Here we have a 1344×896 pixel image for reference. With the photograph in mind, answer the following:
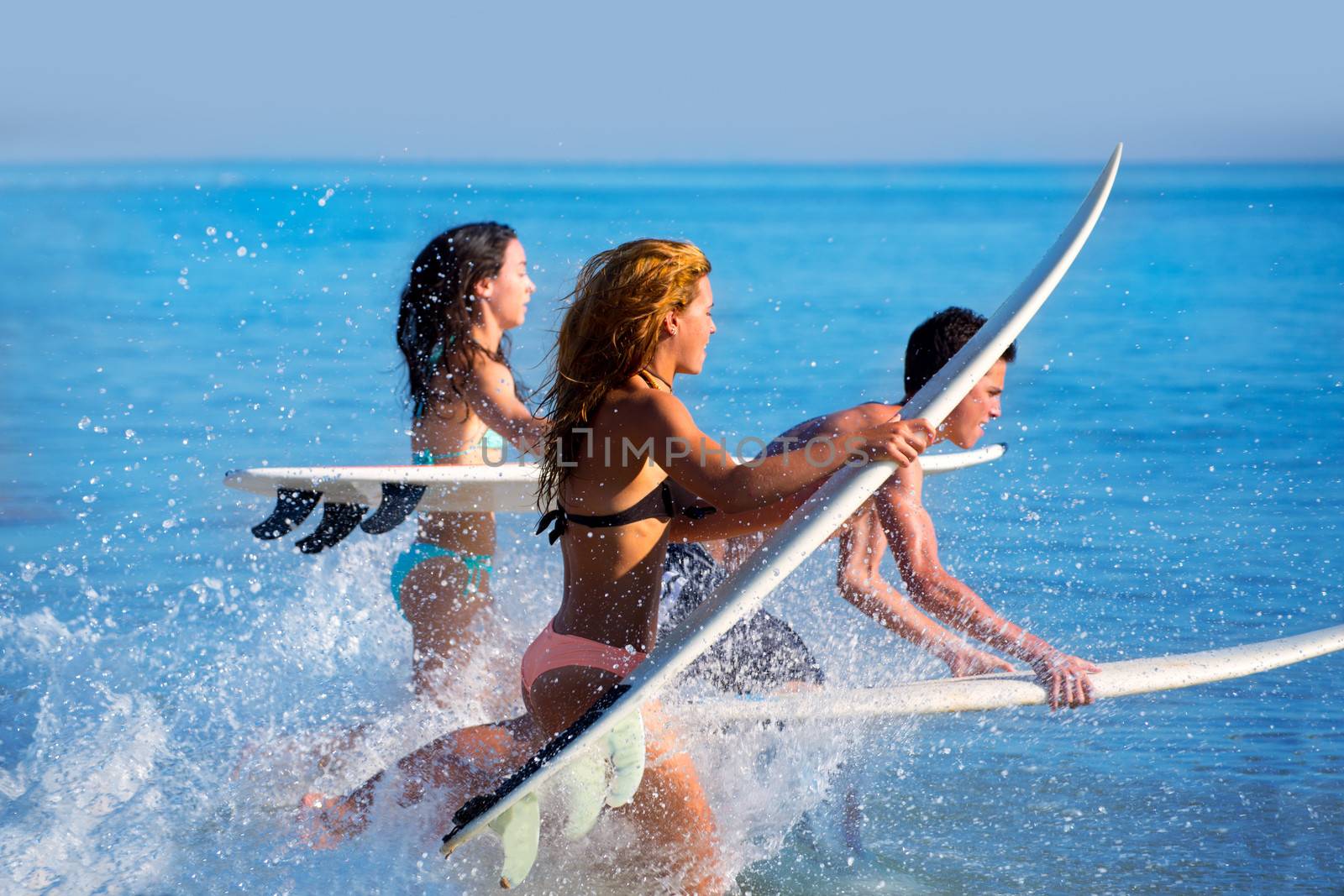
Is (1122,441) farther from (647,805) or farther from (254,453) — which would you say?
(647,805)

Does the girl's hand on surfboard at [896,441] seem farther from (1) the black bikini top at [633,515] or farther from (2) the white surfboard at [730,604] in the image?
(1) the black bikini top at [633,515]

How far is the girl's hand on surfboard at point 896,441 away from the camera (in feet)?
10.0

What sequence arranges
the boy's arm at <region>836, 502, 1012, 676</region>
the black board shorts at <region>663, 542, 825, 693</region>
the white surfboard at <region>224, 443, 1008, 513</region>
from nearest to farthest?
the black board shorts at <region>663, 542, 825, 693</region>, the boy's arm at <region>836, 502, 1012, 676</region>, the white surfboard at <region>224, 443, 1008, 513</region>

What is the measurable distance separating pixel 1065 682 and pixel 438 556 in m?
1.84

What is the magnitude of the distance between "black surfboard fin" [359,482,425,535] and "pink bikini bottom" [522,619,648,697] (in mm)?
1240

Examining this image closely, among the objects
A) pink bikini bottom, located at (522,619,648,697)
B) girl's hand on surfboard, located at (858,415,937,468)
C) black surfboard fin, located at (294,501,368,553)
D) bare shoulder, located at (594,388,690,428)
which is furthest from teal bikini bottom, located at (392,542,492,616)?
girl's hand on surfboard, located at (858,415,937,468)

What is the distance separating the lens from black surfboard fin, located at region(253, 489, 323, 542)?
14.9 feet

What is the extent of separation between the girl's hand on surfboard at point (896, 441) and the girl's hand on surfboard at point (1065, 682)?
875 mm

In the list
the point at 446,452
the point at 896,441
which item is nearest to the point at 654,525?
the point at 896,441

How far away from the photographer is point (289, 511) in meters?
4.59

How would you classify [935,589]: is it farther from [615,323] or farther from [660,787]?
[615,323]

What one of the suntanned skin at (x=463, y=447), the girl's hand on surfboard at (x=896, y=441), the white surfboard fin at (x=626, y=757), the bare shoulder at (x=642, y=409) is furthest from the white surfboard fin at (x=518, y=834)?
the suntanned skin at (x=463, y=447)

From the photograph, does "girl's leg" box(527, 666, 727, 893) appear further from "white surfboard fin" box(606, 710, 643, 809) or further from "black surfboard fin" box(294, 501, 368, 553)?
"black surfboard fin" box(294, 501, 368, 553)

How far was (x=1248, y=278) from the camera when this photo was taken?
18.4 m
